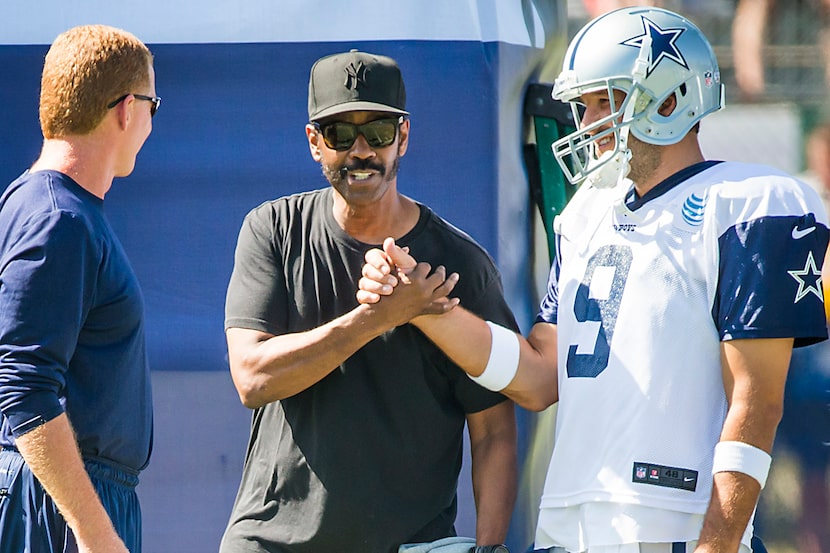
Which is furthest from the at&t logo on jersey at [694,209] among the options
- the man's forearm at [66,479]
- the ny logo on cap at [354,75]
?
the man's forearm at [66,479]

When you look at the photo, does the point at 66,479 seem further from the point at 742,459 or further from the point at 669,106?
the point at 669,106

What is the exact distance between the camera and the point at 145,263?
11.3 ft

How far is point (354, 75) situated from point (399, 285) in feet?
1.80

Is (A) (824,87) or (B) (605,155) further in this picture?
(A) (824,87)

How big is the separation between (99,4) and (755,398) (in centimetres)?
224

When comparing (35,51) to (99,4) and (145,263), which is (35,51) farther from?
(145,263)

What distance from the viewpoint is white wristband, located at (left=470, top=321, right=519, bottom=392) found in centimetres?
260

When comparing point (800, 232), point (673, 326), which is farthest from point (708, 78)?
point (673, 326)

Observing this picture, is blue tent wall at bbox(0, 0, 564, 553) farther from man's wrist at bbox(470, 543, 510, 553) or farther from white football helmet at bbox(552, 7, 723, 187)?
white football helmet at bbox(552, 7, 723, 187)

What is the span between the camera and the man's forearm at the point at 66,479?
86.4 inches

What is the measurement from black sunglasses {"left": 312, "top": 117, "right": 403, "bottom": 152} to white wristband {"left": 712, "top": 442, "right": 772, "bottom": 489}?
1.06m

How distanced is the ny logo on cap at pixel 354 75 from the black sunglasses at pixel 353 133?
9 centimetres

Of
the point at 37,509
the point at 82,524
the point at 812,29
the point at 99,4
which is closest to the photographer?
the point at 82,524

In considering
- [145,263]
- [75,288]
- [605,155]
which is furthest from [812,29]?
[75,288]
